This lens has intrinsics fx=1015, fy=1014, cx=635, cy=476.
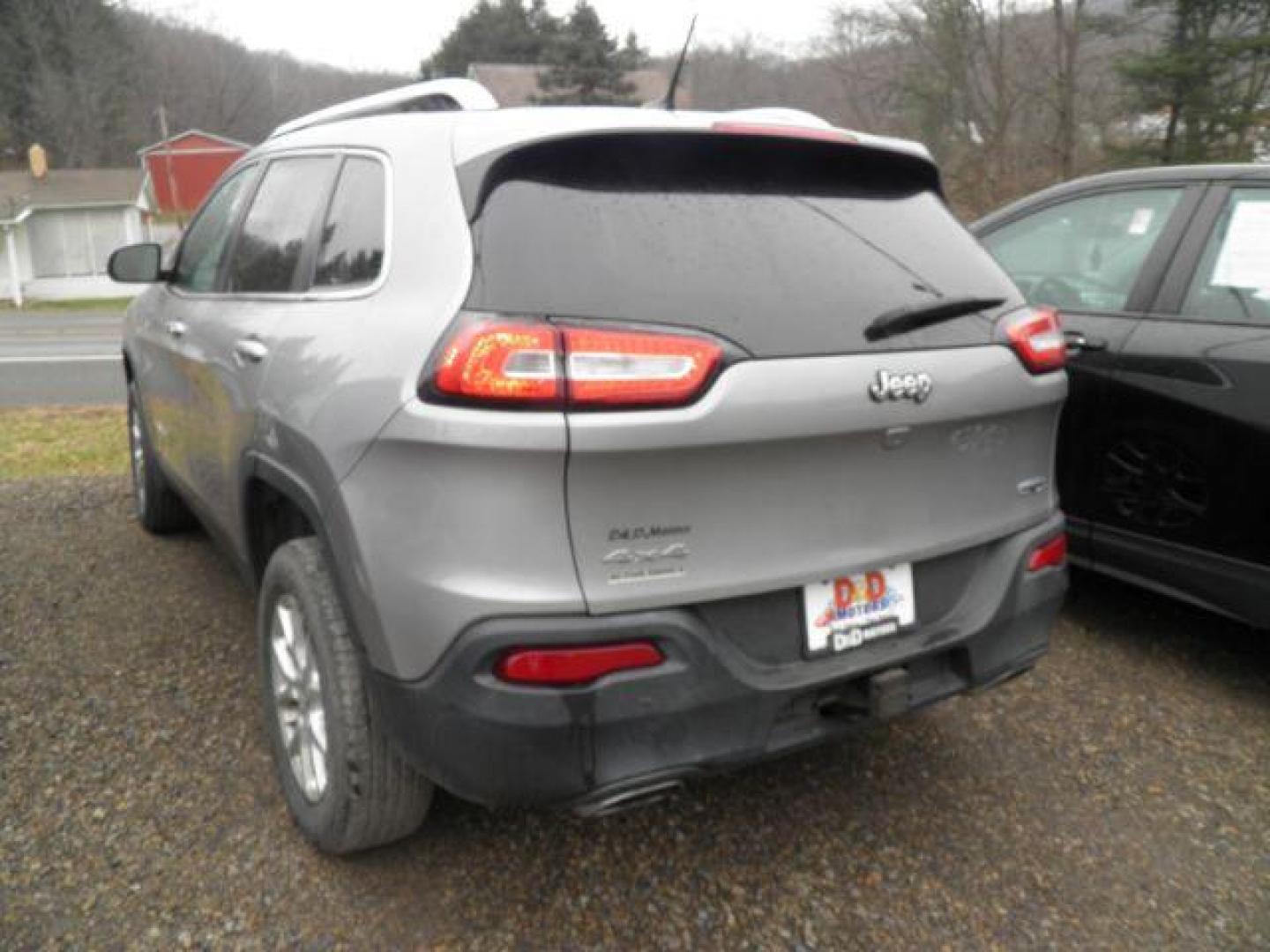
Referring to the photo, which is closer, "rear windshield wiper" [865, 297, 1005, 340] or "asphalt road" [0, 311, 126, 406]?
"rear windshield wiper" [865, 297, 1005, 340]

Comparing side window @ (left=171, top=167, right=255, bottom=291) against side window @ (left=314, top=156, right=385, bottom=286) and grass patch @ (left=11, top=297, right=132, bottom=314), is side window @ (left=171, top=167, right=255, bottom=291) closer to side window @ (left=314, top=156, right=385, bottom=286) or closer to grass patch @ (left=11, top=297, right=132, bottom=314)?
side window @ (left=314, top=156, right=385, bottom=286)

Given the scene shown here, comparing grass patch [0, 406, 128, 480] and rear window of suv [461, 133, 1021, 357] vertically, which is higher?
rear window of suv [461, 133, 1021, 357]

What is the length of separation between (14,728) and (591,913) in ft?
6.36

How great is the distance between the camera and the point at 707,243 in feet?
6.78

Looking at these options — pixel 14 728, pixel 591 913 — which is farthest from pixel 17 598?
pixel 591 913

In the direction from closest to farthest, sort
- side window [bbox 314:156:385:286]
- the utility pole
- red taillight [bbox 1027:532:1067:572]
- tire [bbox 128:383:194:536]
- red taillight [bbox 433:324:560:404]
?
red taillight [bbox 433:324:560:404] → side window [bbox 314:156:385:286] → red taillight [bbox 1027:532:1067:572] → tire [bbox 128:383:194:536] → the utility pole

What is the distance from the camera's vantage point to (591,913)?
2316 millimetres

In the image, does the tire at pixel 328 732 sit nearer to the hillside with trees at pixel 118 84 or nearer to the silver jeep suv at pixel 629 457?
the silver jeep suv at pixel 629 457

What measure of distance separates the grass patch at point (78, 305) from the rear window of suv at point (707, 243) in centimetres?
2945

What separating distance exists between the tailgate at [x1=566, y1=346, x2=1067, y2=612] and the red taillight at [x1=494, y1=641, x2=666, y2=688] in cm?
8

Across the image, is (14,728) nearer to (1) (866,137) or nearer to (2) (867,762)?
(2) (867,762)

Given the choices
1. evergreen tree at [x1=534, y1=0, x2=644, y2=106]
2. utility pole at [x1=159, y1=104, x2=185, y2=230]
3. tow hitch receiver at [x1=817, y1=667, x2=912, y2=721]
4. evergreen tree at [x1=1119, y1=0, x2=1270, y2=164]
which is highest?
evergreen tree at [x1=534, y1=0, x2=644, y2=106]

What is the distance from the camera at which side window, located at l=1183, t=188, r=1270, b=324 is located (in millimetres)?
3174

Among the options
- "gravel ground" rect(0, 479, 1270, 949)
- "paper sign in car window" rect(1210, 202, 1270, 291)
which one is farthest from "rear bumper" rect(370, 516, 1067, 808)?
"paper sign in car window" rect(1210, 202, 1270, 291)
